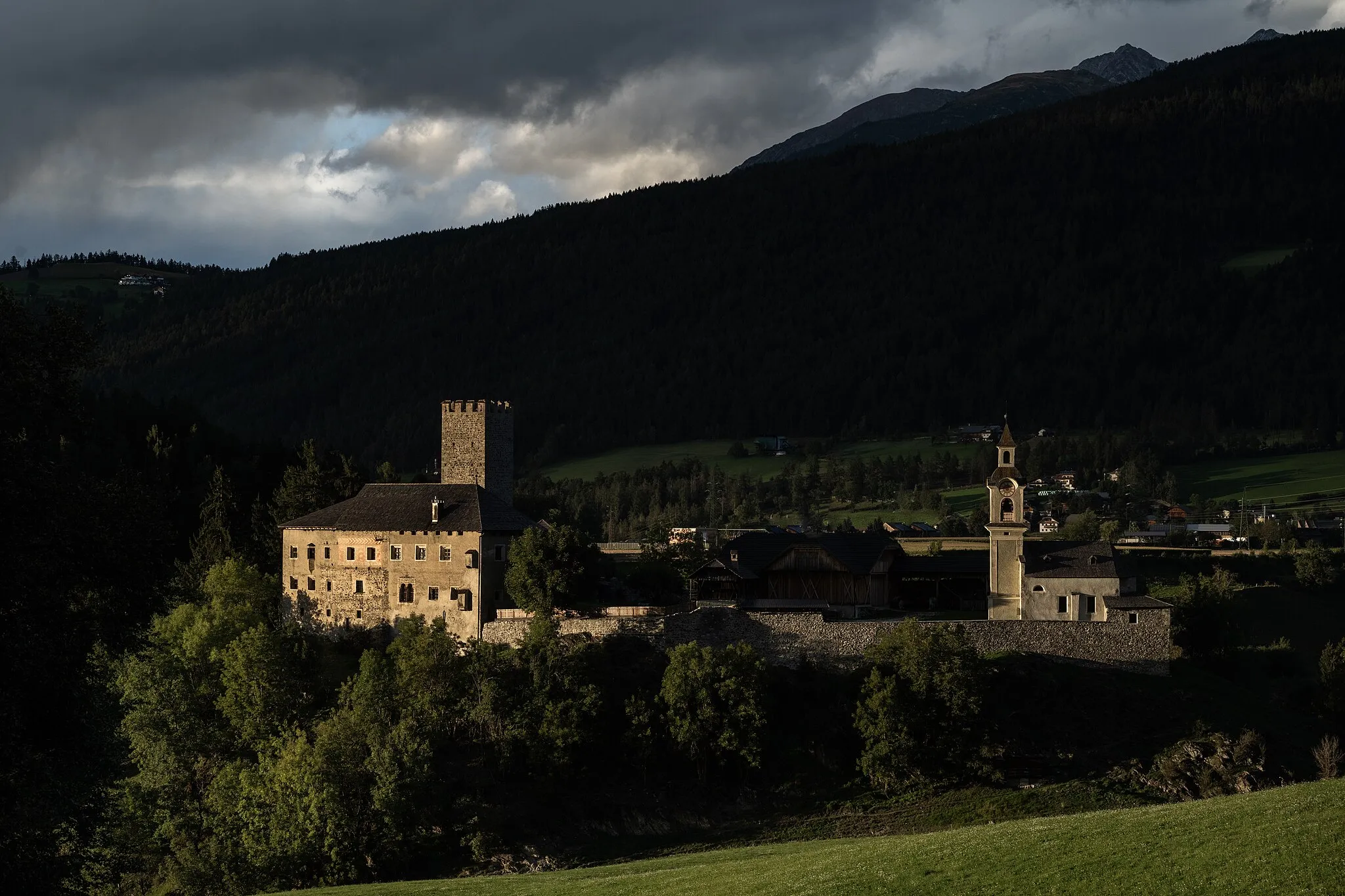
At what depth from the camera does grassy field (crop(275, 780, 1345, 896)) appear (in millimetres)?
33000

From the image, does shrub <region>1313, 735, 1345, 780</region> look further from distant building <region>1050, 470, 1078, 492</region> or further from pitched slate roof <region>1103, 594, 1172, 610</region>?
distant building <region>1050, 470, 1078, 492</region>

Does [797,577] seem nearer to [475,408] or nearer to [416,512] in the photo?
[416,512]

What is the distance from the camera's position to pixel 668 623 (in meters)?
73.6

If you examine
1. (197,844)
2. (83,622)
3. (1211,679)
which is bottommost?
(197,844)

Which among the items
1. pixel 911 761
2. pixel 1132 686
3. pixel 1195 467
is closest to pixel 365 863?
pixel 911 761

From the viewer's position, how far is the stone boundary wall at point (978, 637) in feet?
240

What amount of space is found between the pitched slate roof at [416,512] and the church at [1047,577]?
21.6 metres

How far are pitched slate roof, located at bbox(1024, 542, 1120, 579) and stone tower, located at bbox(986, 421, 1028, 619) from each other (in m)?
0.79

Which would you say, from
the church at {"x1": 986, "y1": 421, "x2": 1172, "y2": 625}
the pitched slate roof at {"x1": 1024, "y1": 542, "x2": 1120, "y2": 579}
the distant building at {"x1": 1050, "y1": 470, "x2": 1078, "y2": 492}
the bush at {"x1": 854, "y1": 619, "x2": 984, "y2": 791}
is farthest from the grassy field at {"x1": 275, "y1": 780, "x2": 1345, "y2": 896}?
the distant building at {"x1": 1050, "y1": 470, "x2": 1078, "y2": 492}

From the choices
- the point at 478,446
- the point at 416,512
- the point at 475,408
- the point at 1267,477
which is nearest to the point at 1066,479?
the point at 1267,477

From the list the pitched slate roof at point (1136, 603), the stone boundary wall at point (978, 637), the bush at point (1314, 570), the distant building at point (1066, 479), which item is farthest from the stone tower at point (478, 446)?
the distant building at point (1066, 479)

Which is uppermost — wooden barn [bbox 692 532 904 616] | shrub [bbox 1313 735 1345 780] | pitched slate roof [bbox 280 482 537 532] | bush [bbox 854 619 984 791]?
pitched slate roof [bbox 280 482 537 532]

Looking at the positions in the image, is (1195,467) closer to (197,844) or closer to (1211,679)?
(1211,679)

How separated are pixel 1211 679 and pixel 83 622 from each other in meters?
54.4
